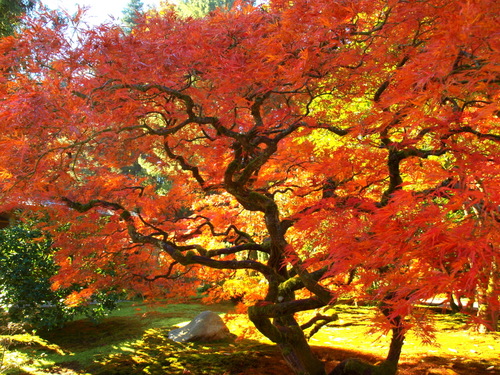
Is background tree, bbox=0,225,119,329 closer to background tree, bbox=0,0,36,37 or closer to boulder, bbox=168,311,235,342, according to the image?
boulder, bbox=168,311,235,342

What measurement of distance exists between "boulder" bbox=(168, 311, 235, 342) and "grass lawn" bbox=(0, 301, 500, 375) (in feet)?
0.64

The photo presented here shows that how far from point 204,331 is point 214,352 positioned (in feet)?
2.61

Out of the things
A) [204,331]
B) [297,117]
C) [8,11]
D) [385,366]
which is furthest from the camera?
[8,11]

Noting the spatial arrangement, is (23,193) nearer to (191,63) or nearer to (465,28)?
(191,63)

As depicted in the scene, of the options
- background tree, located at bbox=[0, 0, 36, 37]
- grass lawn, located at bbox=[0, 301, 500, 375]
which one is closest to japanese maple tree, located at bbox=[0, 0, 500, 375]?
grass lawn, located at bbox=[0, 301, 500, 375]

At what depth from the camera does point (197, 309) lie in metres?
10.4

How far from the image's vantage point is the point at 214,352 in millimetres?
6094

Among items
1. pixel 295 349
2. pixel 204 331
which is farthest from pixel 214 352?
pixel 295 349

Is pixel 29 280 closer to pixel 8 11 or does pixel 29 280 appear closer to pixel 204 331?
pixel 204 331

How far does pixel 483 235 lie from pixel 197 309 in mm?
9689

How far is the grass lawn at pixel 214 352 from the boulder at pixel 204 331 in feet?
0.64

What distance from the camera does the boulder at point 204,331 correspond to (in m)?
6.81

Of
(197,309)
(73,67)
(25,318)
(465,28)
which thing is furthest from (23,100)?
(197,309)

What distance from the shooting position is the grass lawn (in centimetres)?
501
